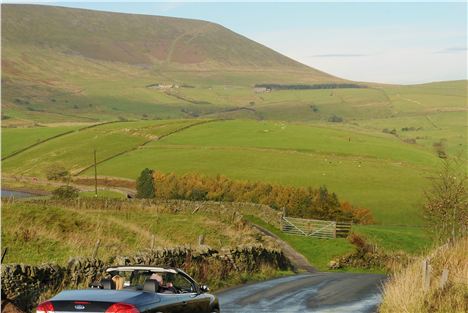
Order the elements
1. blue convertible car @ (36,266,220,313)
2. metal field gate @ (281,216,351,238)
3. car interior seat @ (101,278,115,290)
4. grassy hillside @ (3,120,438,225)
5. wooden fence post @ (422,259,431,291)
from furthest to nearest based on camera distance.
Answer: grassy hillside @ (3,120,438,225)
metal field gate @ (281,216,351,238)
wooden fence post @ (422,259,431,291)
car interior seat @ (101,278,115,290)
blue convertible car @ (36,266,220,313)

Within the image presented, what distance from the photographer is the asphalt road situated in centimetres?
2325

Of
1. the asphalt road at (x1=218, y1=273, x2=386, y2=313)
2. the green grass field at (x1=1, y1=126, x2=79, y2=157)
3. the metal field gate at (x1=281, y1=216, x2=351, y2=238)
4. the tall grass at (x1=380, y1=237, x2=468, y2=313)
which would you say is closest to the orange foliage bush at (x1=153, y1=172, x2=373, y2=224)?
the metal field gate at (x1=281, y1=216, x2=351, y2=238)

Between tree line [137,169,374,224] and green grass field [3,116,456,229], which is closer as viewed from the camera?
tree line [137,169,374,224]

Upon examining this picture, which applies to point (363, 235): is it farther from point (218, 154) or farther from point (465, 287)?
point (218, 154)

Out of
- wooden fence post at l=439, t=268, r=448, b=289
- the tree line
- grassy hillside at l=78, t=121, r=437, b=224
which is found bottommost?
the tree line

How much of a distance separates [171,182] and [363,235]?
49663 mm

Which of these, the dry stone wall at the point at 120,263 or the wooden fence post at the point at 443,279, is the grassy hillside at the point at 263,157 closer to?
the dry stone wall at the point at 120,263

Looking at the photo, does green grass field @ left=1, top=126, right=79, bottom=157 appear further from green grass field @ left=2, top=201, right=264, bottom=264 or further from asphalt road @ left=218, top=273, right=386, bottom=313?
asphalt road @ left=218, top=273, right=386, bottom=313

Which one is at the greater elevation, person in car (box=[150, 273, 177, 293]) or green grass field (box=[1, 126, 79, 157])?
person in car (box=[150, 273, 177, 293])

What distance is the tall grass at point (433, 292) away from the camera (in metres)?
20.0

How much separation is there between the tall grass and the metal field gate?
48496 mm

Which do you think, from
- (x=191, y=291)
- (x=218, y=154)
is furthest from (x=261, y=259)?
(x=218, y=154)

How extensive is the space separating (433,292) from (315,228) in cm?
5406

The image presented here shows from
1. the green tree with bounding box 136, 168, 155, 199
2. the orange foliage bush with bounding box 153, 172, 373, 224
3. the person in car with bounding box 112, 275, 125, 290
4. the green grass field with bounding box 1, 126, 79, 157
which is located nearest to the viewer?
the person in car with bounding box 112, 275, 125, 290
